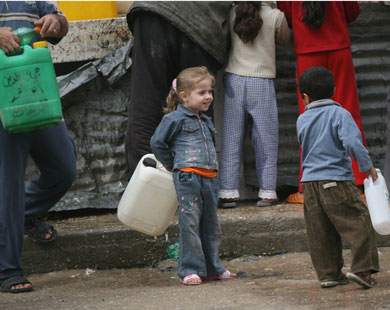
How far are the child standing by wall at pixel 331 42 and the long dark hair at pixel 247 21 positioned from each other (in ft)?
0.95

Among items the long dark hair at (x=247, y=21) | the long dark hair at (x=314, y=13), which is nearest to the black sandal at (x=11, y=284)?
the long dark hair at (x=247, y=21)

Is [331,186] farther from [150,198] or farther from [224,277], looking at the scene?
[150,198]

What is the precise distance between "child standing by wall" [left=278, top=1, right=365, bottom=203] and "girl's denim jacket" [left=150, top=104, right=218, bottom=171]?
1348 mm

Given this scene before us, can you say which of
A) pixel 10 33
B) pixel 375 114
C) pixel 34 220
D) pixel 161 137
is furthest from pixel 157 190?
pixel 375 114

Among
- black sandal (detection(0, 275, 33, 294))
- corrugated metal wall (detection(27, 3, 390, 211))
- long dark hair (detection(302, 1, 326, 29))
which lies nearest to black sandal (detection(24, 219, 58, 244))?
black sandal (detection(0, 275, 33, 294))

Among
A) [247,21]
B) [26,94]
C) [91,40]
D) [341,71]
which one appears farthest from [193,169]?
[91,40]

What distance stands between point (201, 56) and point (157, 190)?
3.72 feet

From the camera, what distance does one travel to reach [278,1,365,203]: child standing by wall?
5.23m

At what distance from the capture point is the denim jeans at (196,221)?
415 centimetres

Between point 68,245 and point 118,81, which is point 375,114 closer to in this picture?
point 118,81

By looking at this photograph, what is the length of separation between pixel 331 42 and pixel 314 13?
244 millimetres

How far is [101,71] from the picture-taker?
5434 millimetres

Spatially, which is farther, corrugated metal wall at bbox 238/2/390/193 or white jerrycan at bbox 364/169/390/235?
corrugated metal wall at bbox 238/2/390/193

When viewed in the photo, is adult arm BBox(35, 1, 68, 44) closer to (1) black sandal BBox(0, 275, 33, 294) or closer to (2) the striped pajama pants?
(1) black sandal BBox(0, 275, 33, 294)
